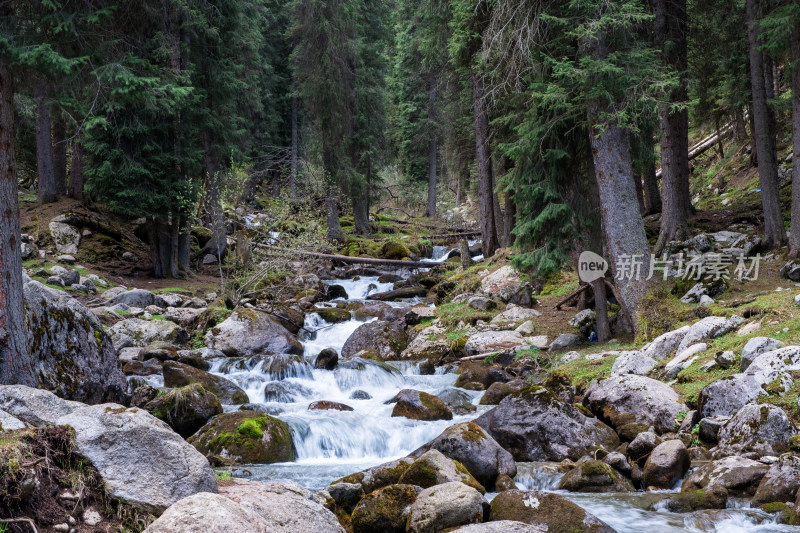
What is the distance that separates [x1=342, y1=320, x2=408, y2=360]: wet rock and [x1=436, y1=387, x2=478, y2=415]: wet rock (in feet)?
13.3

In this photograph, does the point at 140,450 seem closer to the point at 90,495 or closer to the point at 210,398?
the point at 90,495

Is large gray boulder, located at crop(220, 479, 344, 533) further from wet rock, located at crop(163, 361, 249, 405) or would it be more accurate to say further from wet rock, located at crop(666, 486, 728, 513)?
wet rock, located at crop(163, 361, 249, 405)

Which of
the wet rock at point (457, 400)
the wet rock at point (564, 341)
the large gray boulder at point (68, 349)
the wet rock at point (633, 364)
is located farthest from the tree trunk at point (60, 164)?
the wet rock at point (633, 364)

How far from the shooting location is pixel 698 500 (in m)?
6.16

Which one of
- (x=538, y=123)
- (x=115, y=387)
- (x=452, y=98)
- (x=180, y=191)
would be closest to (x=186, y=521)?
(x=115, y=387)

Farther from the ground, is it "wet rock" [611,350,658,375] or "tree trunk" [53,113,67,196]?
"tree trunk" [53,113,67,196]

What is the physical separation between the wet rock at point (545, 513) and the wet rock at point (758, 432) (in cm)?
244

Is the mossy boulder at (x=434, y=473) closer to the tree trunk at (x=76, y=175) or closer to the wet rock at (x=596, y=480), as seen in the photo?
the wet rock at (x=596, y=480)

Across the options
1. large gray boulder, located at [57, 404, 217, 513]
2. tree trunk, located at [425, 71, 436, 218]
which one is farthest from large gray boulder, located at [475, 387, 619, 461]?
tree trunk, located at [425, 71, 436, 218]

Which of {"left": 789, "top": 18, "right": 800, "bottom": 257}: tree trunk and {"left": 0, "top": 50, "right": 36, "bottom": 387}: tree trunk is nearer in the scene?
{"left": 0, "top": 50, "right": 36, "bottom": 387}: tree trunk

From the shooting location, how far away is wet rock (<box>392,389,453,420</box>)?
1004cm

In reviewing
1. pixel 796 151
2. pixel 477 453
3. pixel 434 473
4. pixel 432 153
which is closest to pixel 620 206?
pixel 796 151

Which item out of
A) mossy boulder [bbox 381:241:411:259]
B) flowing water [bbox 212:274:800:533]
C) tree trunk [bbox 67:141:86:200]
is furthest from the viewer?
mossy boulder [bbox 381:241:411:259]

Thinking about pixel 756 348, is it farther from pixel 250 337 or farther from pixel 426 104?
pixel 426 104
